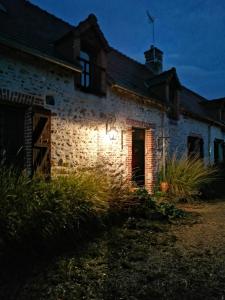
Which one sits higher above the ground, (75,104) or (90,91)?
(90,91)

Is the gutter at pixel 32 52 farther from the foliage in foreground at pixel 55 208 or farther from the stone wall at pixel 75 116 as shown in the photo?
the foliage in foreground at pixel 55 208

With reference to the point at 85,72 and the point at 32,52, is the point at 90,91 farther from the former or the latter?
the point at 32,52

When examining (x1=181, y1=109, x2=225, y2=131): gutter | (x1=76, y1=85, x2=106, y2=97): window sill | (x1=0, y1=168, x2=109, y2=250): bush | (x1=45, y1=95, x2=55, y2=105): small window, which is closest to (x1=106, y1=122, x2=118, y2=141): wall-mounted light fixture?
(x1=76, y1=85, x2=106, y2=97): window sill

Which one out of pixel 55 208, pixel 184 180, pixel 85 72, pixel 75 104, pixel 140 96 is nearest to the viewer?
pixel 55 208

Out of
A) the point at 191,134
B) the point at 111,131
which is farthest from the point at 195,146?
the point at 111,131

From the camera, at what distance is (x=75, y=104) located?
24.5 feet

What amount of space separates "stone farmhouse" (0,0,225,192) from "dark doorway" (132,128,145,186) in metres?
0.04

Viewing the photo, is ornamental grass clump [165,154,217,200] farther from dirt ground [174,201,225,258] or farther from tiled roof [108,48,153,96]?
tiled roof [108,48,153,96]

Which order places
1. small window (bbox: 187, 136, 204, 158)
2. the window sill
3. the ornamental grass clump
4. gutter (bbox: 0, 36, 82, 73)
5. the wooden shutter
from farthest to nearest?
1. small window (bbox: 187, 136, 204, 158)
2. the ornamental grass clump
3. the window sill
4. the wooden shutter
5. gutter (bbox: 0, 36, 82, 73)

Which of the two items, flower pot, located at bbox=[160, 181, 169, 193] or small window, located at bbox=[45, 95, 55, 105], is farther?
flower pot, located at bbox=[160, 181, 169, 193]

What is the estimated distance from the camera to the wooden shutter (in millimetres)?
6344

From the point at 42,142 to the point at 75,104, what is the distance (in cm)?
159

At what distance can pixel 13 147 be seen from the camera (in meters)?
6.21

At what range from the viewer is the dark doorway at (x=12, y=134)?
19.9 ft
